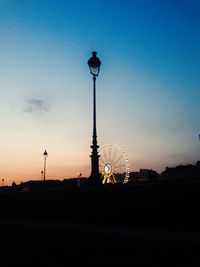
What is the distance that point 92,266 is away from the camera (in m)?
8.16

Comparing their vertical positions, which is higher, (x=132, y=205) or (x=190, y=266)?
(x=132, y=205)

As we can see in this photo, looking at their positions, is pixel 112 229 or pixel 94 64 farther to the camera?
pixel 94 64

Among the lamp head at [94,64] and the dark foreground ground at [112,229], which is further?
the lamp head at [94,64]

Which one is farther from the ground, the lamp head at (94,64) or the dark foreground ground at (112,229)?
the lamp head at (94,64)

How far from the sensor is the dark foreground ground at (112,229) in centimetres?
877

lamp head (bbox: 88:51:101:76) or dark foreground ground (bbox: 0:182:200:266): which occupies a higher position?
lamp head (bbox: 88:51:101:76)

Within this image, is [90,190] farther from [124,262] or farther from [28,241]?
[124,262]

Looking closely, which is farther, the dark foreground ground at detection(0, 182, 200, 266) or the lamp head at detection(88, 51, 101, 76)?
the lamp head at detection(88, 51, 101, 76)

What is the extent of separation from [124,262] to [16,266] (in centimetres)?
242

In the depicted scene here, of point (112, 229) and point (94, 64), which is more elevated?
point (94, 64)

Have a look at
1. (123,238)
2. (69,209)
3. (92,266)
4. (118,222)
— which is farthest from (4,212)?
(92,266)

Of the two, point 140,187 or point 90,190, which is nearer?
point 140,187

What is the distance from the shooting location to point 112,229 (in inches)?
496

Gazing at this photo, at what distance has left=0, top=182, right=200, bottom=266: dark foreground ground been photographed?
877 cm
